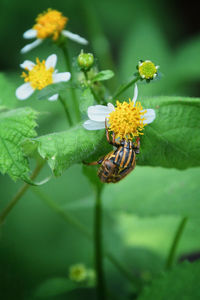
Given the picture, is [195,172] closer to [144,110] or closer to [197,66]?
[144,110]

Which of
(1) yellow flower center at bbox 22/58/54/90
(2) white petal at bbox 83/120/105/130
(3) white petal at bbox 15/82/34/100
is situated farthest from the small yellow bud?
(3) white petal at bbox 15/82/34/100

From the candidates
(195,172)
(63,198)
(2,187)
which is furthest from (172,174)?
(2,187)

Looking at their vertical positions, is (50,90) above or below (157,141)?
above

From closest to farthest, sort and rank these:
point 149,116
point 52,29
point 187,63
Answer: point 149,116 → point 52,29 → point 187,63

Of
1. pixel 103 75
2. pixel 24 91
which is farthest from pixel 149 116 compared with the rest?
pixel 24 91

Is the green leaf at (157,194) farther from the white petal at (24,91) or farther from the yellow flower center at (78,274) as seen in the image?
the white petal at (24,91)

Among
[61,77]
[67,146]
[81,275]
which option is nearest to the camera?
[67,146]

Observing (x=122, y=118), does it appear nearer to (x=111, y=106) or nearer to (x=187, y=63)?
(x=111, y=106)
